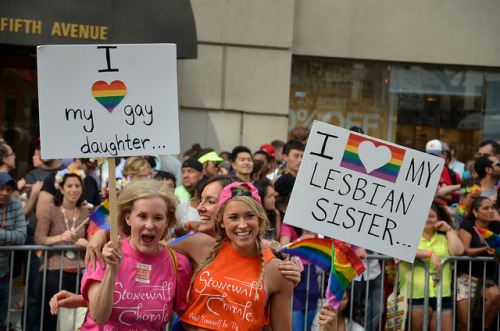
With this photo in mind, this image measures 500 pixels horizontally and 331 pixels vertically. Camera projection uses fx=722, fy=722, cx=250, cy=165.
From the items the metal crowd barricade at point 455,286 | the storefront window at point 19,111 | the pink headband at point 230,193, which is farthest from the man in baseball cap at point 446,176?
the storefront window at point 19,111

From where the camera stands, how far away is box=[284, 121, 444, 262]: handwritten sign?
4348 millimetres

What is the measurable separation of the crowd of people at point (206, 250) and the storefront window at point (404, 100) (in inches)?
83.9

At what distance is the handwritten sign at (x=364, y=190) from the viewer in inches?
171

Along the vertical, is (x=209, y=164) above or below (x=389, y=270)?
above

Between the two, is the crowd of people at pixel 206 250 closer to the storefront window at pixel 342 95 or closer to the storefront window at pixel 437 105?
the storefront window at pixel 437 105

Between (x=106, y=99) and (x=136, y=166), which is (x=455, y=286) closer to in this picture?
(x=136, y=166)

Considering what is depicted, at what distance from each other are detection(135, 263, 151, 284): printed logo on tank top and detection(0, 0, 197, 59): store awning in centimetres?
794

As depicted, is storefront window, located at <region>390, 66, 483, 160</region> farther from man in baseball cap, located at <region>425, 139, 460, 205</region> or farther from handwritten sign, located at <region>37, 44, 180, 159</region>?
handwritten sign, located at <region>37, 44, 180, 159</region>

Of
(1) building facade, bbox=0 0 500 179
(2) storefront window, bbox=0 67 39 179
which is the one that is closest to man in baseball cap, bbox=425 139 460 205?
(1) building facade, bbox=0 0 500 179

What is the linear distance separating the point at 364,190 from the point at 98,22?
8077mm

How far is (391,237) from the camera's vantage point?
440cm

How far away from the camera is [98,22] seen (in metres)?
11.5

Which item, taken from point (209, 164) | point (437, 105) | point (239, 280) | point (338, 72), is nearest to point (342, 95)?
point (338, 72)

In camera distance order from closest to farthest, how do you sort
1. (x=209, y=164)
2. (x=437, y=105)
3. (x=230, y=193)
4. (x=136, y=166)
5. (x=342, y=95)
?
(x=230, y=193) < (x=136, y=166) < (x=209, y=164) < (x=342, y=95) < (x=437, y=105)
